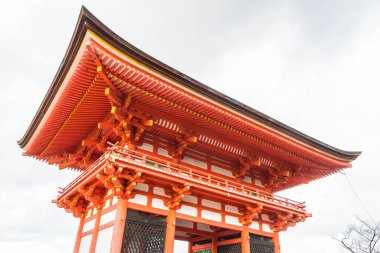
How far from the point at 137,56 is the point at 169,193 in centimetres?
540

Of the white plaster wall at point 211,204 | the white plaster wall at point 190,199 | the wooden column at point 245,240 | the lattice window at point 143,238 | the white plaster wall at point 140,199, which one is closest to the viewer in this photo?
the lattice window at point 143,238

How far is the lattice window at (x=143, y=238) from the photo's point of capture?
9789 mm

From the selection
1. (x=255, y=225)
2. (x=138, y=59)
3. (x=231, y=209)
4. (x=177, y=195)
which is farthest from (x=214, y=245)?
(x=138, y=59)

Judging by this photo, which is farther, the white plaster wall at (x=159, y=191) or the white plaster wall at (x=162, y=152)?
the white plaster wall at (x=162, y=152)

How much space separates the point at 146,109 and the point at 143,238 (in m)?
4.75

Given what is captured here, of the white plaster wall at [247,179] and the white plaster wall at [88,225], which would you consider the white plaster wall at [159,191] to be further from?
the white plaster wall at [247,179]

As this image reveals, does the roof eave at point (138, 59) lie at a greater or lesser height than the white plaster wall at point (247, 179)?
greater

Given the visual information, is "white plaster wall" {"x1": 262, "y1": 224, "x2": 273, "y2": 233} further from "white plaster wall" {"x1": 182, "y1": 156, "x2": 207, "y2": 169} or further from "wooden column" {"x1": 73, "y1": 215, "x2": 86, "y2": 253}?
"wooden column" {"x1": 73, "y1": 215, "x2": 86, "y2": 253}

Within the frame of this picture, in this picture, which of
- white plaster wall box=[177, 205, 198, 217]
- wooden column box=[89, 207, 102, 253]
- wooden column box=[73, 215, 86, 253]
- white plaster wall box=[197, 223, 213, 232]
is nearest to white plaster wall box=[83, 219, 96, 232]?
wooden column box=[73, 215, 86, 253]

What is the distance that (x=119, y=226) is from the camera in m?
9.53

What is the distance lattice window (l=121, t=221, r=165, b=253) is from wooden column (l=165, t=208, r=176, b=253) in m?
0.16

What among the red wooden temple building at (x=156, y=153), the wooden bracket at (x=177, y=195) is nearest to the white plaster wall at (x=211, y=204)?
the red wooden temple building at (x=156, y=153)

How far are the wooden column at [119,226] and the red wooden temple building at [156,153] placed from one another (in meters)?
0.03

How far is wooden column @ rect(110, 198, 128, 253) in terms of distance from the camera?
930 cm
